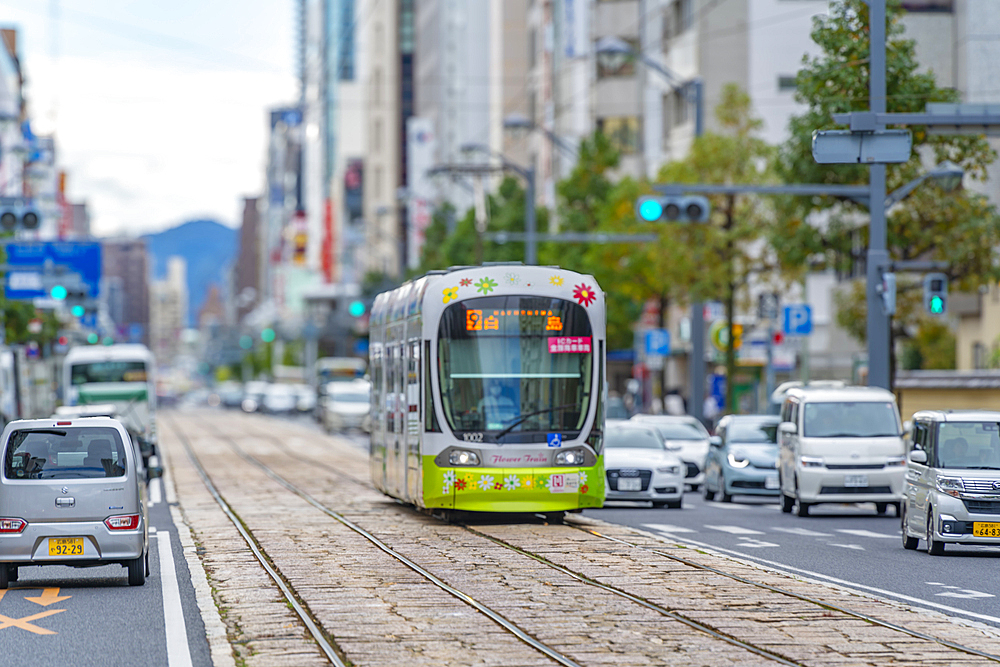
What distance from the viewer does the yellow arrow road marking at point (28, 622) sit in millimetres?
12391

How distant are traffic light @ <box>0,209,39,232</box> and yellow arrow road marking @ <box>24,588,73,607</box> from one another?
22.1 metres

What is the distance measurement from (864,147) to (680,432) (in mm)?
12450

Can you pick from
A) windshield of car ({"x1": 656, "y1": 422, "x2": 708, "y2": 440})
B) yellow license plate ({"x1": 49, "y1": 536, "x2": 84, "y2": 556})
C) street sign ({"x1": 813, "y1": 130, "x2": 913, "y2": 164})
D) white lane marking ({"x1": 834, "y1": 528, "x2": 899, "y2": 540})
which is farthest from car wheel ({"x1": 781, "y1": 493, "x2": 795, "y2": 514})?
yellow license plate ({"x1": 49, "y1": 536, "x2": 84, "y2": 556})

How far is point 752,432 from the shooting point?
31.2m

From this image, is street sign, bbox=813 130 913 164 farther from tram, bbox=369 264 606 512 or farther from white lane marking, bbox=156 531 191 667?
white lane marking, bbox=156 531 191 667

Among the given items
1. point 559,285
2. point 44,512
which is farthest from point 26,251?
point 44,512

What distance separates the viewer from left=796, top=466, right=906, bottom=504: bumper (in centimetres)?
2545

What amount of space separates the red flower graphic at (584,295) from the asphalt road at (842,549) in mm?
3149

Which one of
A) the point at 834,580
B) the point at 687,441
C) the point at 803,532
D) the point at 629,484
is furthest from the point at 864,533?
the point at 687,441

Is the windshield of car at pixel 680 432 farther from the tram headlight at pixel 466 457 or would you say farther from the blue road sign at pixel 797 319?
the tram headlight at pixel 466 457

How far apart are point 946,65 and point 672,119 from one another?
48.8 ft

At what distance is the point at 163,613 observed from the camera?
1323 centimetres

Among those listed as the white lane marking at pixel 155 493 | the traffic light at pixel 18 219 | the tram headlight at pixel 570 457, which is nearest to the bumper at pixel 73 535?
the tram headlight at pixel 570 457

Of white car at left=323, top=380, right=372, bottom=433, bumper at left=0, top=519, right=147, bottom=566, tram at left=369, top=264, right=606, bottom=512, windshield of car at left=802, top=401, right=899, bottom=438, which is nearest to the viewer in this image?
bumper at left=0, top=519, right=147, bottom=566
